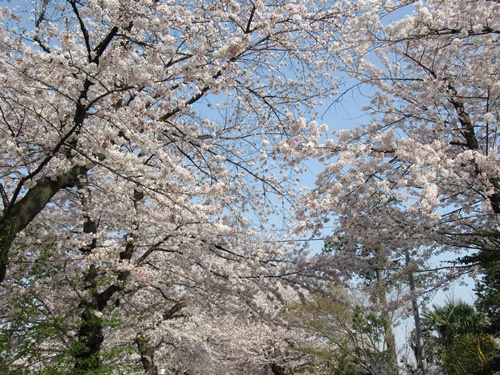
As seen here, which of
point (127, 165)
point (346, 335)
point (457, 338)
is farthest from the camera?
point (346, 335)

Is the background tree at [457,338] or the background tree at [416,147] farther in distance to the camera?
the background tree at [457,338]

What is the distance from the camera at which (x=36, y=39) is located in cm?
511

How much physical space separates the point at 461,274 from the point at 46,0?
730 cm

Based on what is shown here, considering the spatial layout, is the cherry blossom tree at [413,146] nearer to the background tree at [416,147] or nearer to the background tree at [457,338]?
the background tree at [416,147]

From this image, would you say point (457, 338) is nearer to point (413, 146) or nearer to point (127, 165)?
point (413, 146)

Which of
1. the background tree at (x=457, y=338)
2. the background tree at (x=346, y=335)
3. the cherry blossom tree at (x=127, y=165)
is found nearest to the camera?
the cherry blossom tree at (x=127, y=165)

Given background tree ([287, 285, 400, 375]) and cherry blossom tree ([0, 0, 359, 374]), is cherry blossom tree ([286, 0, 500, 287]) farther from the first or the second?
background tree ([287, 285, 400, 375])

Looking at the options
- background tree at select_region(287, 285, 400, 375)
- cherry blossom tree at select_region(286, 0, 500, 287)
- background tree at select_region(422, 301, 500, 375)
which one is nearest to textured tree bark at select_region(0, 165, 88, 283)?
cherry blossom tree at select_region(286, 0, 500, 287)

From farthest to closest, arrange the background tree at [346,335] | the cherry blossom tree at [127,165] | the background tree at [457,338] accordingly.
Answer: the background tree at [346,335], the background tree at [457,338], the cherry blossom tree at [127,165]

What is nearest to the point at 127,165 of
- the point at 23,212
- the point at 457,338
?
the point at 23,212

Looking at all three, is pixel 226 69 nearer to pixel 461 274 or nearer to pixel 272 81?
pixel 272 81

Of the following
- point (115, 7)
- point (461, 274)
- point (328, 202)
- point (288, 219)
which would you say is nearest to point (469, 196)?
point (461, 274)

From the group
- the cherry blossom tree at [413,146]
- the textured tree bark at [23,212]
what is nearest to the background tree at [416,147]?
the cherry blossom tree at [413,146]

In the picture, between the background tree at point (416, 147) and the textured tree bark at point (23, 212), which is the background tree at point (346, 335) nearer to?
the background tree at point (416, 147)
